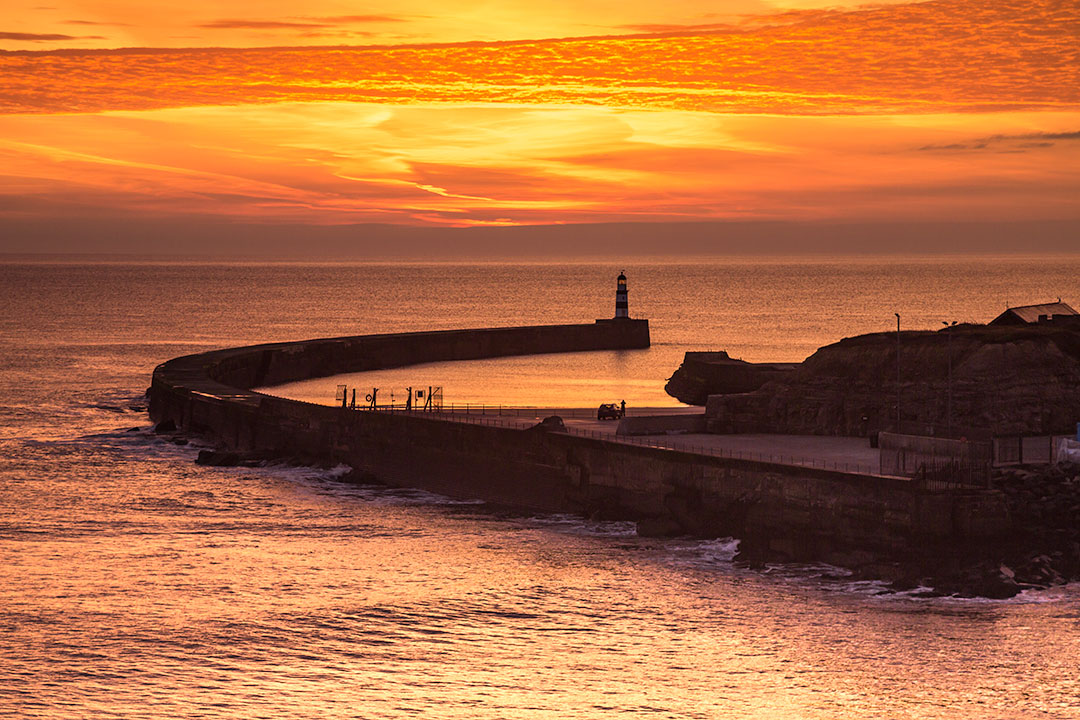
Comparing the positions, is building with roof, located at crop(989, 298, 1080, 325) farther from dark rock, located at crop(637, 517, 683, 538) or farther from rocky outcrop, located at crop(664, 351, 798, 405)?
dark rock, located at crop(637, 517, 683, 538)

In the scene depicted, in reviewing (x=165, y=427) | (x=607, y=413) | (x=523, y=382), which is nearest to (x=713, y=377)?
(x=523, y=382)

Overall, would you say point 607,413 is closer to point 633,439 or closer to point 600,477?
point 633,439

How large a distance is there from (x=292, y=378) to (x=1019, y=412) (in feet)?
169

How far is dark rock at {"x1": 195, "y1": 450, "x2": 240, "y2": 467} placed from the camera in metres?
52.4

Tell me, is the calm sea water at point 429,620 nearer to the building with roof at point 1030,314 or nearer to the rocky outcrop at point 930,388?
the rocky outcrop at point 930,388

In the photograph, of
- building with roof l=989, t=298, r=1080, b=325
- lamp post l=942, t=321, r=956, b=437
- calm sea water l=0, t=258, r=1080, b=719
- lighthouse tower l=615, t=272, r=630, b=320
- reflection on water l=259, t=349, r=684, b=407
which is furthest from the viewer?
lighthouse tower l=615, t=272, r=630, b=320

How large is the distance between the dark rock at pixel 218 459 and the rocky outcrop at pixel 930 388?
60.7ft

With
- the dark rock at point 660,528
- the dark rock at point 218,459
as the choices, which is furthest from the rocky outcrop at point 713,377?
the dark rock at point 660,528

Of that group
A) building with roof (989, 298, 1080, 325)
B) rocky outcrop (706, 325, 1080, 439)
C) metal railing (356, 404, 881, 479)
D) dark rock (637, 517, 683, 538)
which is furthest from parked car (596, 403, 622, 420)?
building with roof (989, 298, 1080, 325)

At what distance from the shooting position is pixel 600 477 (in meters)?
Result: 41.8

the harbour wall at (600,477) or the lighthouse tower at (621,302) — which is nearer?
the harbour wall at (600,477)

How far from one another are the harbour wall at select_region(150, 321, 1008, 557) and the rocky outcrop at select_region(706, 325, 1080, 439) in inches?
226

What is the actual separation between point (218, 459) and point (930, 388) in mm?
26176

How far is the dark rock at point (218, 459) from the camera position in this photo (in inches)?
2063
